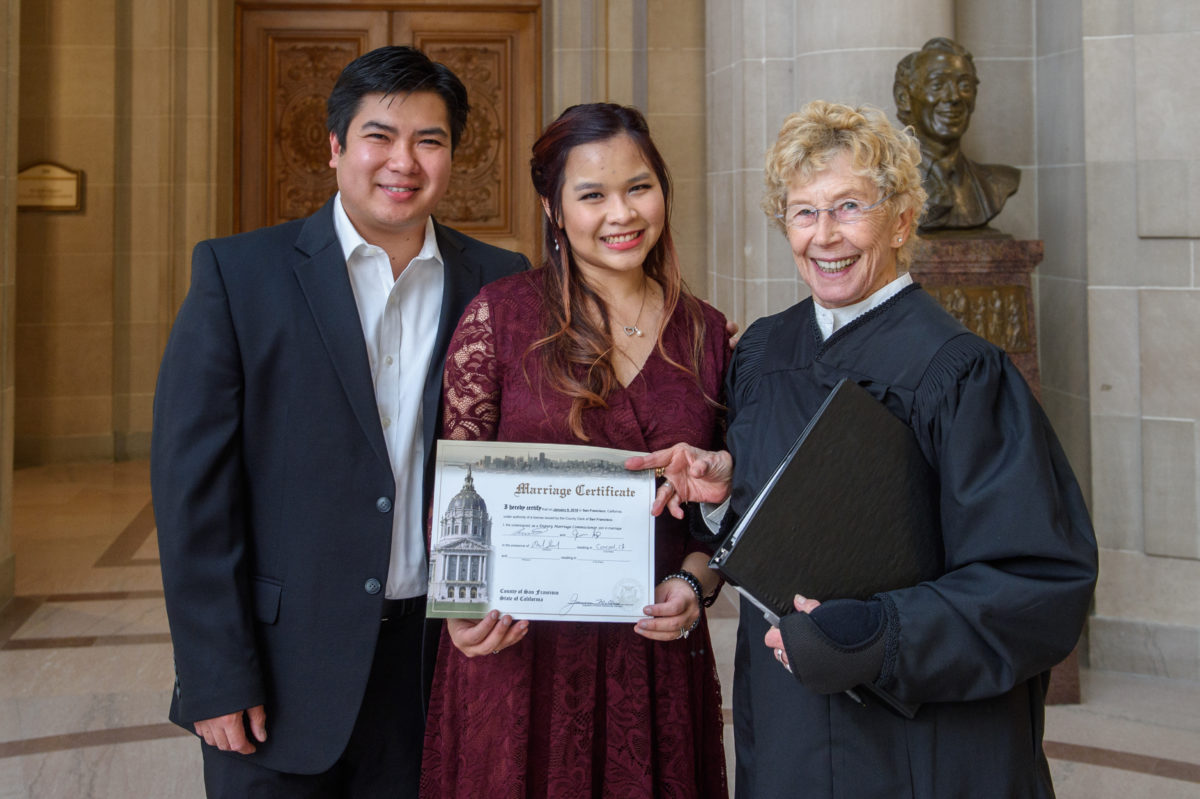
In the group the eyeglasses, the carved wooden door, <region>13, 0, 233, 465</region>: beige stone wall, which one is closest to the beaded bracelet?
the eyeglasses

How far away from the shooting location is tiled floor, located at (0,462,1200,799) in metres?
3.56

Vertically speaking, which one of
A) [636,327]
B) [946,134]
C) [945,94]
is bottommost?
[636,327]

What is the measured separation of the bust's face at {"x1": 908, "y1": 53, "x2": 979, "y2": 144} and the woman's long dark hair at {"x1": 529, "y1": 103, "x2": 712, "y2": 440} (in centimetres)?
253

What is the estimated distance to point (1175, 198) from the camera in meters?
4.45

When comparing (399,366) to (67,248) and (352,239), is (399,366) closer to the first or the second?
(352,239)

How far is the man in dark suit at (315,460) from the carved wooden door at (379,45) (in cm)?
627

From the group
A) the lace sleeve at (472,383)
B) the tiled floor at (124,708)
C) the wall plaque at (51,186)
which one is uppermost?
the wall plaque at (51,186)

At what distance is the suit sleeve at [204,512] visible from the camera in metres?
1.94

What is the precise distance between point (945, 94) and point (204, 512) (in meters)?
3.37

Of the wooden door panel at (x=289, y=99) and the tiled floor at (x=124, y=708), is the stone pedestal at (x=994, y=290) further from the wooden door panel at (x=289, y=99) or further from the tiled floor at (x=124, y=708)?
the wooden door panel at (x=289, y=99)

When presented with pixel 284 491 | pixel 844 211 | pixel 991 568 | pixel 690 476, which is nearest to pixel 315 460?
pixel 284 491

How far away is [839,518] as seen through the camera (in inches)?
63.2

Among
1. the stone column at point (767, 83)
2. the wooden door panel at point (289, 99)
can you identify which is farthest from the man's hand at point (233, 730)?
the wooden door panel at point (289, 99)

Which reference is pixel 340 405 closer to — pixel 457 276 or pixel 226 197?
pixel 457 276
